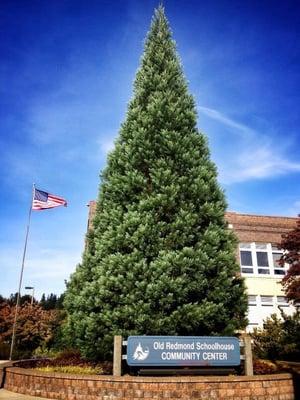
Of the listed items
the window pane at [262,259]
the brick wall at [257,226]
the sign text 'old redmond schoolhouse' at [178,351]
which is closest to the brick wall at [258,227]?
the brick wall at [257,226]

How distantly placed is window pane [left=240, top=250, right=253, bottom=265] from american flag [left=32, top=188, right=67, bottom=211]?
1316 cm

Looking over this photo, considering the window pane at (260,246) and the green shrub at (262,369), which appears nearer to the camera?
the green shrub at (262,369)

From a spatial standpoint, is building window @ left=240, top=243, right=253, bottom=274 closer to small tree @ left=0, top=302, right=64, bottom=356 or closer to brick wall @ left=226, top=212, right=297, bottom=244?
brick wall @ left=226, top=212, right=297, bottom=244

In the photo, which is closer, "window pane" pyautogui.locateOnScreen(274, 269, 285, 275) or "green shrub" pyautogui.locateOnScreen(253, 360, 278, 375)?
"green shrub" pyautogui.locateOnScreen(253, 360, 278, 375)

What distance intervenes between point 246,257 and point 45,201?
14.6 metres

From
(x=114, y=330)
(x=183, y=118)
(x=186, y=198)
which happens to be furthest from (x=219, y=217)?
(x=114, y=330)

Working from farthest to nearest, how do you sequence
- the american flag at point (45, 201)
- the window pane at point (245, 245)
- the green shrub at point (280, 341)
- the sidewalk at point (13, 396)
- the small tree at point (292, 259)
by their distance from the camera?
the window pane at point (245, 245), the american flag at point (45, 201), the small tree at point (292, 259), the green shrub at point (280, 341), the sidewalk at point (13, 396)

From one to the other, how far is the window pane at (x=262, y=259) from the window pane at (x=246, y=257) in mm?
628

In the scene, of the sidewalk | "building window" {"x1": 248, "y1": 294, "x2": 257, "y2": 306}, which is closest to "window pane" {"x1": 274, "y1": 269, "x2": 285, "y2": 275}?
"building window" {"x1": 248, "y1": 294, "x2": 257, "y2": 306}

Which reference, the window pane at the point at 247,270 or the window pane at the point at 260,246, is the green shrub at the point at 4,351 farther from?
the window pane at the point at 260,246

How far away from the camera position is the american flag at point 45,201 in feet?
67.5

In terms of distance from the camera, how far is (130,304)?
9398mm

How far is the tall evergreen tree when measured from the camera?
9.37 meters

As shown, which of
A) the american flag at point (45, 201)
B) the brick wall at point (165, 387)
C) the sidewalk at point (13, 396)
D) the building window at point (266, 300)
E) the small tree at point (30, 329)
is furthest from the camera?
the small tree at point (30, 329)
